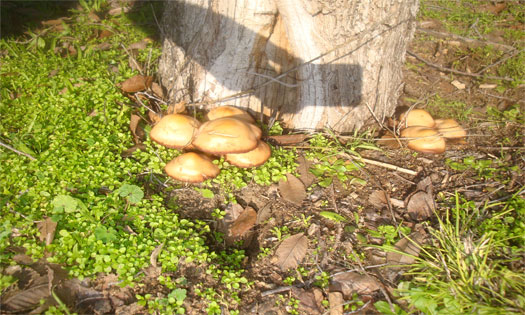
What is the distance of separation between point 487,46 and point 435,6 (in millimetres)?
1267

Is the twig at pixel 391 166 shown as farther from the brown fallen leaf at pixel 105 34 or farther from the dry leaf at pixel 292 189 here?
the brown fallen leaf at pixel 105 34

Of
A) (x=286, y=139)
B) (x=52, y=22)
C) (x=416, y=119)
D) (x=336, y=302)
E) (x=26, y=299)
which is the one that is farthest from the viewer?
(x=52, y=22)

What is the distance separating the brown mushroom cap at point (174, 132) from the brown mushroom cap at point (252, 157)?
37 cm

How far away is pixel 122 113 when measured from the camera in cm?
344

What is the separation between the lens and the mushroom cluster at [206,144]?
2793 mm

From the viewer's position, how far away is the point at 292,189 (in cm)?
306

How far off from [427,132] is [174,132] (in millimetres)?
2207

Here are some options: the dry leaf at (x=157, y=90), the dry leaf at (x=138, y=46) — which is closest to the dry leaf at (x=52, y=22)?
the dry leaf at (x=138, y=46)

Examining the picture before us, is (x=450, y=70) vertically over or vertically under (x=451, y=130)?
over

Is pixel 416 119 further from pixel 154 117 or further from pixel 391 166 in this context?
pixel 154 117

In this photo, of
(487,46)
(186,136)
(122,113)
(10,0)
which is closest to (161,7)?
Answer: (10,0)

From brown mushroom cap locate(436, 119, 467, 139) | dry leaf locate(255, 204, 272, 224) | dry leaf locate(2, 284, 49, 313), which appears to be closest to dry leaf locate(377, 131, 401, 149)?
brown mushroom cap locate(436, 119, 467, 139)

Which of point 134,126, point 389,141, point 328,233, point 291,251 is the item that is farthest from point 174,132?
point 389,141

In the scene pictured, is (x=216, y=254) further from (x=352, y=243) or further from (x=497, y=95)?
(x=497, y=95)
